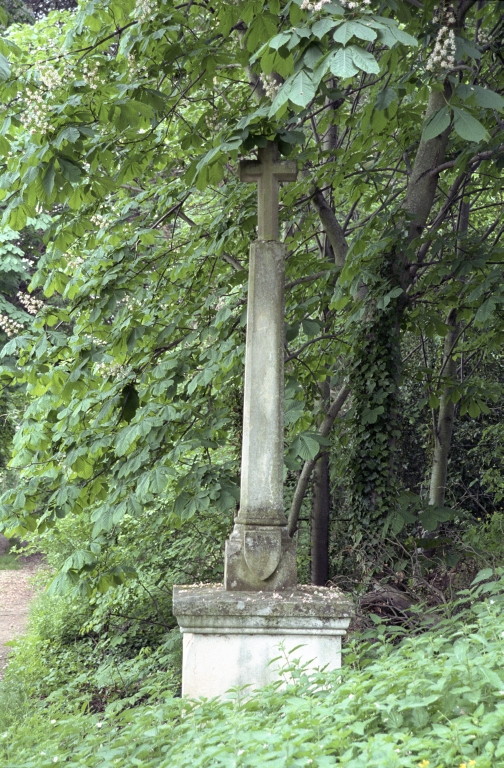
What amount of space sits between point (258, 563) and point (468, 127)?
2280 millimetres

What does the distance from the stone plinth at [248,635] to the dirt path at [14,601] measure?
263 inches

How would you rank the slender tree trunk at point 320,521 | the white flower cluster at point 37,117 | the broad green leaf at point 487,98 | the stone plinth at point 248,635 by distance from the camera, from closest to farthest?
the broad green leaf at point 487,98 < the stone plinth at point 248,635 < the white flower cluster at point 37,117 < the slender tree trunk at point 320,521

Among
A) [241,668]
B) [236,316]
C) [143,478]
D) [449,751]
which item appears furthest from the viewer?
[236,316]

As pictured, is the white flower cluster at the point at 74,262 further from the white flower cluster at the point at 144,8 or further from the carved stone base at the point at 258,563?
the carved stone base at the point at 258,563

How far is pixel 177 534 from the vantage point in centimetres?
855

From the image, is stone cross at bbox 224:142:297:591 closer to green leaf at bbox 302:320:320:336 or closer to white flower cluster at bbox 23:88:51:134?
green leaf at bbox 302:320:320:336

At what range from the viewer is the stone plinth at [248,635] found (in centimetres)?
360

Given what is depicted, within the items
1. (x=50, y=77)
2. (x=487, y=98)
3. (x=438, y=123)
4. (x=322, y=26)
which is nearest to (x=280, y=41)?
(x=322, y=26)

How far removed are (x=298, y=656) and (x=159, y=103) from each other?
358cm

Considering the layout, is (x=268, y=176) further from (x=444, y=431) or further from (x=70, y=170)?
(x=444, y=431)

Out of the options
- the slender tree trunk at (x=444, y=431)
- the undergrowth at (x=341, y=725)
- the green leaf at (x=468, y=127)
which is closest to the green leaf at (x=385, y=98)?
the green leaf at (x=468, y=127)

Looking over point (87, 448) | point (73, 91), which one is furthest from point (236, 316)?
point (73, 91)

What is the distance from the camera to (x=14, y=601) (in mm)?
15562

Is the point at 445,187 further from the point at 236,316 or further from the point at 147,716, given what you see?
the point at 147,716
